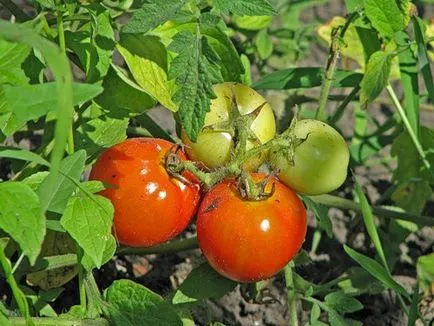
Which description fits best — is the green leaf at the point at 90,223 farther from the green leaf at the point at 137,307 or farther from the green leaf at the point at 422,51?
the green leaf at the point at 422,51

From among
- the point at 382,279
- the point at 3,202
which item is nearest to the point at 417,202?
the point at 382,279

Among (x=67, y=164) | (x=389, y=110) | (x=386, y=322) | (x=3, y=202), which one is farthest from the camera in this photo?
(x=389, y=110)

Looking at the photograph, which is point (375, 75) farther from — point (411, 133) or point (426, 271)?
point (426, 271)

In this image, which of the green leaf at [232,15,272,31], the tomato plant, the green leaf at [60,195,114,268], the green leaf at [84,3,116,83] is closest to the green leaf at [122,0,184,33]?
the tomato plant

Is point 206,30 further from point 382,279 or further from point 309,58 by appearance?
point 309,58

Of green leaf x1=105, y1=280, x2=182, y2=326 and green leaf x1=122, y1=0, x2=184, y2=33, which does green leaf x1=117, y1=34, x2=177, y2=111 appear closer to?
green leaf x1=122, y1=0, x2=184, y2=33

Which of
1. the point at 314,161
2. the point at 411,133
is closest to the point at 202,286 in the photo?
the point at 314,161

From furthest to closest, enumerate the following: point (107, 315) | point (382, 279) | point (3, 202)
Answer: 1. point (382, 279)
2. point (107, 315)
3. point (3, 202)
